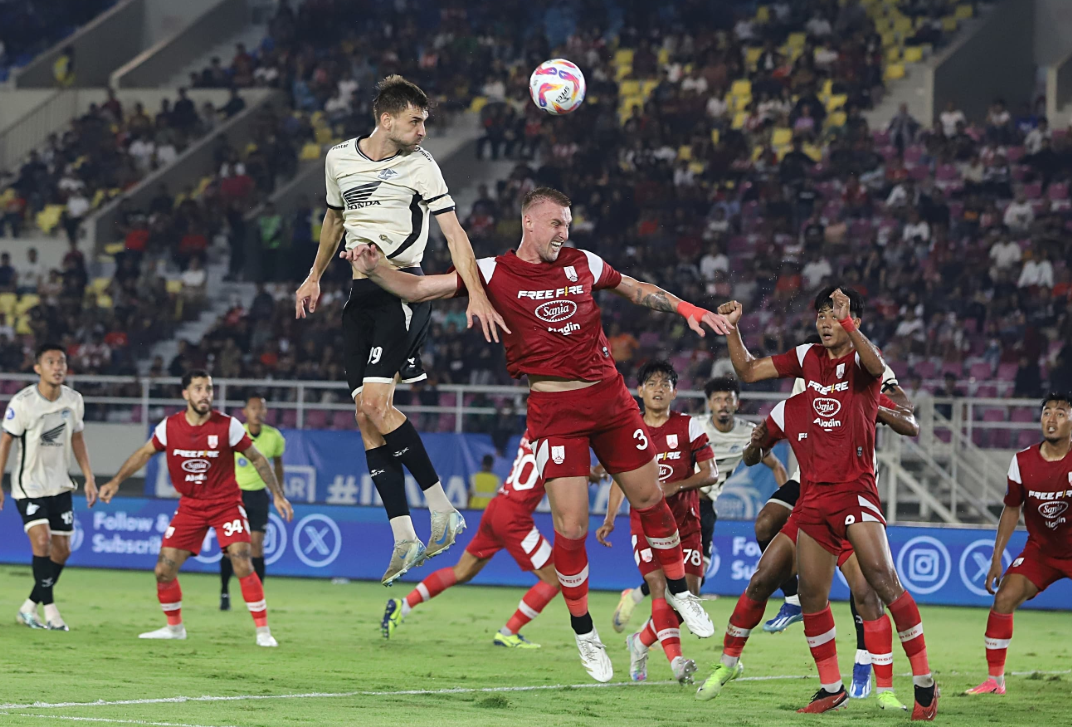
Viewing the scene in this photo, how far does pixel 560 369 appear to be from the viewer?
341 inches

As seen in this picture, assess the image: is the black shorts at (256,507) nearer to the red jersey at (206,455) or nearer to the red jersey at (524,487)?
the red jersey at (206,455)

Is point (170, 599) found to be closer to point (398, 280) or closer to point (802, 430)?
point (398, 280)

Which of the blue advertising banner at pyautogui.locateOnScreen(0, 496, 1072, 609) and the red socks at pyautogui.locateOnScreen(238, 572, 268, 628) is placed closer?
the red socks at pyautogui.locateOnScreen(238, 572, 268, 628)

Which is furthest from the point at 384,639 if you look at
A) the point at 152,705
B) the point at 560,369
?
the point at 560,369

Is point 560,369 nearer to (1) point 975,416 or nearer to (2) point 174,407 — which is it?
(1) point 975,416

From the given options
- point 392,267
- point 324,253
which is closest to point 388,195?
point 392,267

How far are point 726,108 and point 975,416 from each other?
9.26 meters

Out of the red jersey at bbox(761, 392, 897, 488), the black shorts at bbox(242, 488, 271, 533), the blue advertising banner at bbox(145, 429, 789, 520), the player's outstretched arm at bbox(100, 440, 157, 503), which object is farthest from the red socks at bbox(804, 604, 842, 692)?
the blue advertising banner at bbox(145, 429, 789, 520)

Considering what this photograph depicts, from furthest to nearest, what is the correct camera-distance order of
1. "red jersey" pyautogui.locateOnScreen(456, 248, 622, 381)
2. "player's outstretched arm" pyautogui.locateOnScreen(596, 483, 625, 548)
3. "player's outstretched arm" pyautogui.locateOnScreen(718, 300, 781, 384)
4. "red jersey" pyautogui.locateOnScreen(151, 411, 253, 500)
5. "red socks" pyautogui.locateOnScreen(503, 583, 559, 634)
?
"red jersey" pyautogui.locateOnScreen(151, 411, 253, 500)
"red socks" pyautogui.locateOnScreen(503, 583, 559, 634)
"player's outstretched arm" pyautogui.locateOnScreen(596, 483, 625, 548)
"player's outstretched arm" pyautogui.locateOnScreen(718, 300, 781, 384)
"red jersey" pyautogui.locateOnScreen(456, 248, 622, 381)

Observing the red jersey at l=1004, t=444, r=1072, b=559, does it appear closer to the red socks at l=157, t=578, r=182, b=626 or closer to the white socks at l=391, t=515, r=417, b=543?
the white socks at l=391, t=515, r=417, b=543

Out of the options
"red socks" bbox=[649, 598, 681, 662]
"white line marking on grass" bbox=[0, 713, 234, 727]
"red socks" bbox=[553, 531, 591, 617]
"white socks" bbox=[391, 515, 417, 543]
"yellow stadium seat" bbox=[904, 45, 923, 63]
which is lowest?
"white line marking on grass" bbox=[0, 713, 234, 727]

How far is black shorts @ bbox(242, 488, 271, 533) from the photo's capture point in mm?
16109

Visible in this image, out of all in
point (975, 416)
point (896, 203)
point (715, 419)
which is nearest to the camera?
point (715, 419)

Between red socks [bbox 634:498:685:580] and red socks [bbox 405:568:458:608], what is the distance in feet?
11.7
